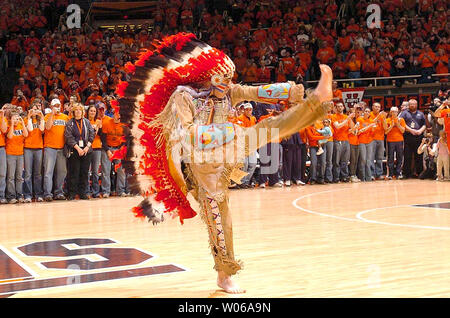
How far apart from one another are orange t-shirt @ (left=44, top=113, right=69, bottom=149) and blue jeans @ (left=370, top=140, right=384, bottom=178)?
6.29 m

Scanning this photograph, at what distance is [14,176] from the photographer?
1116 cm

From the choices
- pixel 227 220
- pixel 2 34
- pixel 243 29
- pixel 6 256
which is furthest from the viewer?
pixel 243 29

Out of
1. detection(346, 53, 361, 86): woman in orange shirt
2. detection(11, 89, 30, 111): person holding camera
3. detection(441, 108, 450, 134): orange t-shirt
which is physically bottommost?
detection(441, 108, 450, 134): orange t-shirt

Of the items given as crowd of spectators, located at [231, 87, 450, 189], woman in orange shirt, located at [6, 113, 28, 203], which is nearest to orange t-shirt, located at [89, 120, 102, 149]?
woman in orange shirt, located at [6, 113, 28, 203]

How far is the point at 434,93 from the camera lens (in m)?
16.0

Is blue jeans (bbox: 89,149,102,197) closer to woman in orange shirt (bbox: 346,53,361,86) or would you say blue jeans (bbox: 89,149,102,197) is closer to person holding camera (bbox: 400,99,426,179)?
person holding camera (bbox: 400,99,426,179)

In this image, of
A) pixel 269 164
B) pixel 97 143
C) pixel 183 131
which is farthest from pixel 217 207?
pixel 269 164

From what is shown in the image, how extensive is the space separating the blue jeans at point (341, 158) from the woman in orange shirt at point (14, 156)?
19.8 feet

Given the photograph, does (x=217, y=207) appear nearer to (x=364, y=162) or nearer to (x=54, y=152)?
(x=54, y=152)

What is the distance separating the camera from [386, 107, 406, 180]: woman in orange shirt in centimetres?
1395

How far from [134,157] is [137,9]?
17.1 m

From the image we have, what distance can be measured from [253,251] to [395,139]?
8775 mm

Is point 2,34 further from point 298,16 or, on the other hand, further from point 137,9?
point 298,16
